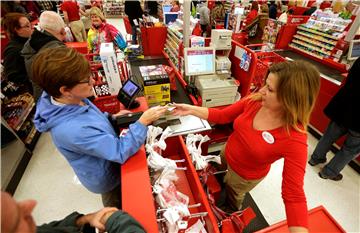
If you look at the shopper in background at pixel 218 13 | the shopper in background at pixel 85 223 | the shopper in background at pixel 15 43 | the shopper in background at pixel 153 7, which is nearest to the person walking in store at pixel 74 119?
the shopper in background at pixel 85 223

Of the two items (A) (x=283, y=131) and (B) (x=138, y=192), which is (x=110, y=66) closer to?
(B) (x=138, y=192)

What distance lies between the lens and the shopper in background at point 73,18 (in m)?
4.96

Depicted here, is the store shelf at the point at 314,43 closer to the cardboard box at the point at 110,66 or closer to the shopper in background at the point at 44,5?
the cardboard box at the point at 110,66

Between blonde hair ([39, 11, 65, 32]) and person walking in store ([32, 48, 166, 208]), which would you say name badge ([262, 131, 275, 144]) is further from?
blonde hair ([39, 11, 65, 32])

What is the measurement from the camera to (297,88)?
112 cm

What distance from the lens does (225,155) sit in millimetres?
1777

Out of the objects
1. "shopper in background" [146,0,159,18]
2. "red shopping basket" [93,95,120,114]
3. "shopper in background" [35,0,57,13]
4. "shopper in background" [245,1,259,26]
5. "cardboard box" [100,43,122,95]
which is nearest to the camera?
"cardboard box" [100,43,122,95]

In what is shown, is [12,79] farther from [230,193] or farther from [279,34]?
[279,34]

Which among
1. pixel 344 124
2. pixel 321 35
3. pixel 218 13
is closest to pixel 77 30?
pixel 218 13

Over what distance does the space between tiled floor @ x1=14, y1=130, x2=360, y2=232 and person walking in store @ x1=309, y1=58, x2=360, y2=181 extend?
0.62 feet

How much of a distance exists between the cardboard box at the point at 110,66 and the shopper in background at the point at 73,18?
3.85 m

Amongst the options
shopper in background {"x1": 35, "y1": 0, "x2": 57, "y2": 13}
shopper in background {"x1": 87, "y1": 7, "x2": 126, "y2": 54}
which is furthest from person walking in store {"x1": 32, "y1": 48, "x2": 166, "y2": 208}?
shopper in background {"x1": 35, "y1": 0, "x2": 57, "y2": 13}

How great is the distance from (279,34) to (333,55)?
3.88 ft

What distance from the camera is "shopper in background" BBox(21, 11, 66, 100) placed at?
219 centimetres
